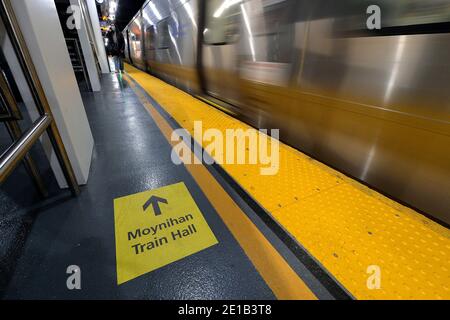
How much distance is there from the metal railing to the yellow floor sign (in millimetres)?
503

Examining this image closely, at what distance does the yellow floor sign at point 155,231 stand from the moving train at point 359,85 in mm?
1362

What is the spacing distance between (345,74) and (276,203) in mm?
1159

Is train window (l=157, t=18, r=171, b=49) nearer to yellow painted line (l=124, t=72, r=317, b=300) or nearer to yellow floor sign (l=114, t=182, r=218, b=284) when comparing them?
yellow painted line (l=124, t=72, r=317, b=300)

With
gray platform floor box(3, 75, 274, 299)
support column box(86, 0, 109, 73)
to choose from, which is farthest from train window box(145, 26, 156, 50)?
gray platform floor box(3, 75, 274, 299)

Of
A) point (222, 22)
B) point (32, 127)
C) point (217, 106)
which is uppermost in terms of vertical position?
point (222, 22)

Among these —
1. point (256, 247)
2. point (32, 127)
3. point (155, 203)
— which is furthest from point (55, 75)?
point (256, 247)

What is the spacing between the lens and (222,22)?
11.5 feet

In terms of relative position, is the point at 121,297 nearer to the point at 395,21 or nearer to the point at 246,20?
the point at 395,21

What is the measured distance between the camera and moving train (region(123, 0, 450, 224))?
4.28 feet

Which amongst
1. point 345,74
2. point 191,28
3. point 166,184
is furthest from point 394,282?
point 191,28

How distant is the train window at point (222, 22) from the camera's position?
3094 millimetres

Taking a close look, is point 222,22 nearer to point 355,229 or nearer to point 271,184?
point 271,184

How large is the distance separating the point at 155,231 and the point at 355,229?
1276 millimetres

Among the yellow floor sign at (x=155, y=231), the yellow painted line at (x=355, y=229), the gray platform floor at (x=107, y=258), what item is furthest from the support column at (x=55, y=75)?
the yellow painted line at (x=355, y=229)
